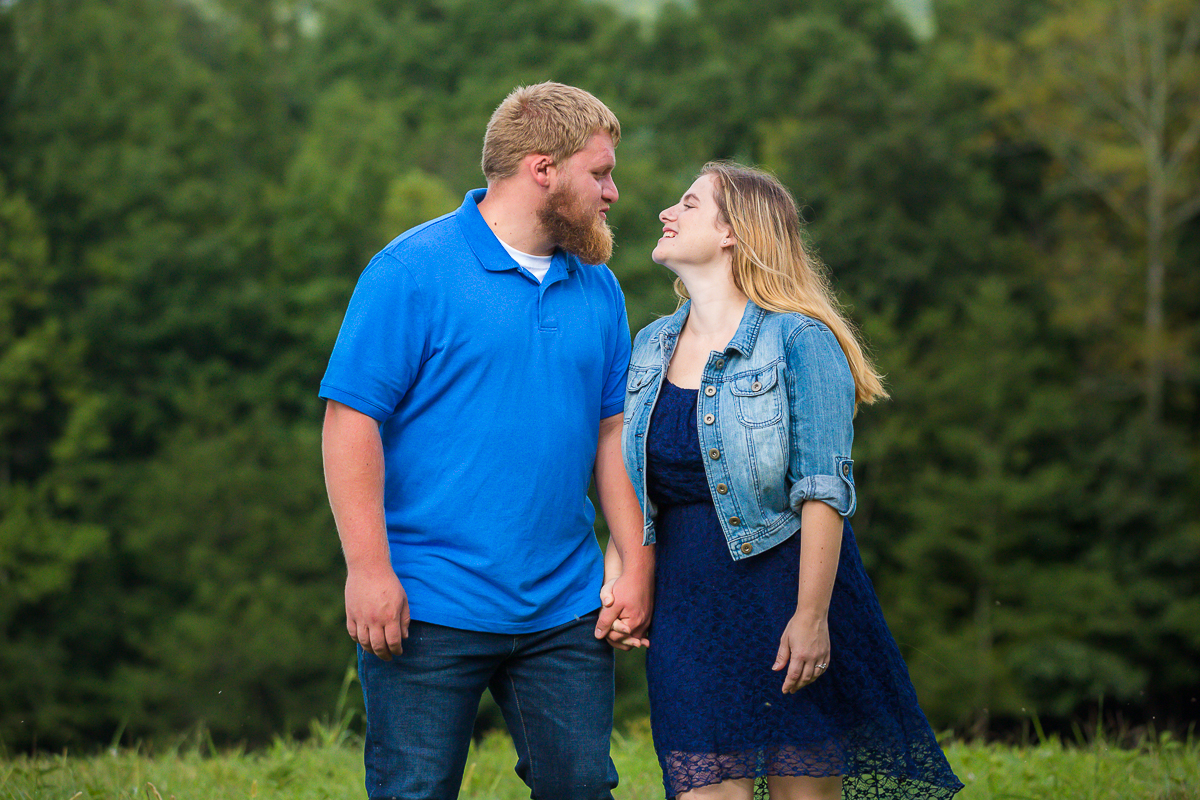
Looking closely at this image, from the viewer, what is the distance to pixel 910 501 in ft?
74.8

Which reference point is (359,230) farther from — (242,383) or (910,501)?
(910,501)

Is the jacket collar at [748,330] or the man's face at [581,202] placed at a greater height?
the man's face at [581,202]

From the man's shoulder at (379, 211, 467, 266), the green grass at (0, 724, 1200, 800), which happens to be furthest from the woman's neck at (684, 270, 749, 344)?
the green grass at (0, 724, 1200, 800)

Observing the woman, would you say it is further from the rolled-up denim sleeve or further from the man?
the man

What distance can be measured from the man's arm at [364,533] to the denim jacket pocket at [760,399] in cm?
81

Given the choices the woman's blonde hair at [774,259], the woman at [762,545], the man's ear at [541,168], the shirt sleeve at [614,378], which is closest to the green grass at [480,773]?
the woman at [762,545]

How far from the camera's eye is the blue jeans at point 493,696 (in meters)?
2.63

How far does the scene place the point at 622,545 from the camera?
2883 mm

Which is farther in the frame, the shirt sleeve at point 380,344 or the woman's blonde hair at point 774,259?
the woman's blonde hair at point 774,259

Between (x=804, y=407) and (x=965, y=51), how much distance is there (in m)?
27.5

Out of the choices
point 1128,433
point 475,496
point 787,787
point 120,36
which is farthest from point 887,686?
point 120,36

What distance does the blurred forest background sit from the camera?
20859 millimetres

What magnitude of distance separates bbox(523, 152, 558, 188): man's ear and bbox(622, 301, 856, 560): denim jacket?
1.85ft

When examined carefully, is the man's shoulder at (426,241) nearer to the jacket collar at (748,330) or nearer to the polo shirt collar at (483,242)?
the polo shirt collar at (483,242)
